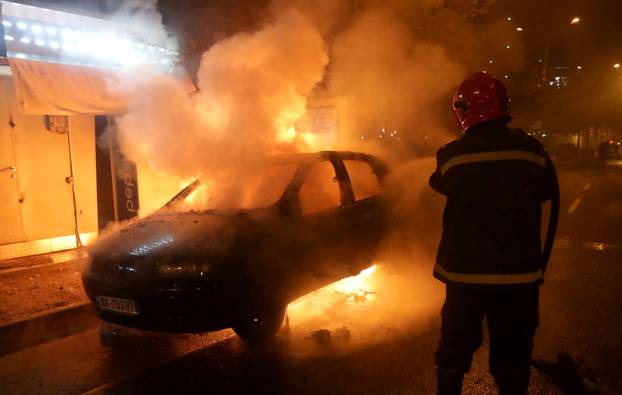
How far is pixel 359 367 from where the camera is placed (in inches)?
151

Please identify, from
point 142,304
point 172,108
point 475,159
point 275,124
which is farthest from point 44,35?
point 475,159

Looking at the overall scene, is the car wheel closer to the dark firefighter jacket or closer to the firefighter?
the firefighter

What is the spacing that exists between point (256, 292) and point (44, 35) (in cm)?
564

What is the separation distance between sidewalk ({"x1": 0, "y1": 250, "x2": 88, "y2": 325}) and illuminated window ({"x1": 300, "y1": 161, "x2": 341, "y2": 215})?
2766 millimetres

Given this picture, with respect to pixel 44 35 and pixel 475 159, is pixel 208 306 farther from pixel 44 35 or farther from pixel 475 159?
pixel 44 35

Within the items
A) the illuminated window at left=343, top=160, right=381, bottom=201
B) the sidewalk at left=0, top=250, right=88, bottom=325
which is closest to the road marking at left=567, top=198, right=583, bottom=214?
the illuminated window at left=343, top=160, right=381, bottom=201

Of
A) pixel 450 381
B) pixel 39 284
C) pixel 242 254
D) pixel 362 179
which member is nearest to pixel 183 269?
pixel 242 254

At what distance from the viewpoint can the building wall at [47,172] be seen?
7.41 meters

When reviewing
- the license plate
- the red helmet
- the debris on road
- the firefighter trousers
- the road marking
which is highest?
the red helmet

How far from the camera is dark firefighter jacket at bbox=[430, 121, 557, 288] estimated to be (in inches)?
95.1

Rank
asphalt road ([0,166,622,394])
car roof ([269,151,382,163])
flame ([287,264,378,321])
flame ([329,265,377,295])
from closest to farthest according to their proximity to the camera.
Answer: asphalt road ([0,166,622,394]) < car roof ([269,151,382,163]) < flame ([287,264,378,321]) < flame ([329,265,377,295])

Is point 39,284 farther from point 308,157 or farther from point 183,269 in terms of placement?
point 308,157

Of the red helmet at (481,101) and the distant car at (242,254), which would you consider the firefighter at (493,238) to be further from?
the distant car at (242,254)

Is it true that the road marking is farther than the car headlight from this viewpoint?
Yes
